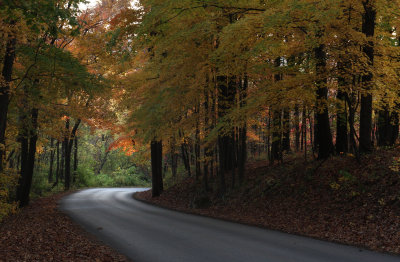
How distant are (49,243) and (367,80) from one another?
1169cm

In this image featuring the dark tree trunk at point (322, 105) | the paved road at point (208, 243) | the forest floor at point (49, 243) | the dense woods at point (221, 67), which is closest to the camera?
the paved road at point (208, 243)

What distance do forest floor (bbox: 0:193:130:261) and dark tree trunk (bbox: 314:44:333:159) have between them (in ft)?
29.6

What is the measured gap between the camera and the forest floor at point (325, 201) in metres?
8.86

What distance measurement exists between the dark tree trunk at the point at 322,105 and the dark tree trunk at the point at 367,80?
139 cm

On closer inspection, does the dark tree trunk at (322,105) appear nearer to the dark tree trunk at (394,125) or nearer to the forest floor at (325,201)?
the forest floor at (325,201)

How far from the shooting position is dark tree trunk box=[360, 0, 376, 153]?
11109 mm

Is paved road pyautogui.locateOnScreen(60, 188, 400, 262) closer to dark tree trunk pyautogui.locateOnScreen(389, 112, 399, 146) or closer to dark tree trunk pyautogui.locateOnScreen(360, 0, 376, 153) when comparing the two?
dark tree trunk pyautogui.locateOnScreen(360, 0, 376, 153)

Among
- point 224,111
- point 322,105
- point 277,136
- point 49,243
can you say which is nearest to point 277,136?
point 277,136

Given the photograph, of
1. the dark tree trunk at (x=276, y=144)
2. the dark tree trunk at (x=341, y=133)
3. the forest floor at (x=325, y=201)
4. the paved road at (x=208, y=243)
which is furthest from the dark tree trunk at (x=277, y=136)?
the paved road at (x=208, y=243)

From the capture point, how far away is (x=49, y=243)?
850 centimetres

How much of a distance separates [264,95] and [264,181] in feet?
17.3

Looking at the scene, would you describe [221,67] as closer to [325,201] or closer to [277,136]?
[277,136]

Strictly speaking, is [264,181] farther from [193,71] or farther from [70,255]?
[70,255]

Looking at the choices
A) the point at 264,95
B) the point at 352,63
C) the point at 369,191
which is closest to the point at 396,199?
the point at 369,191
